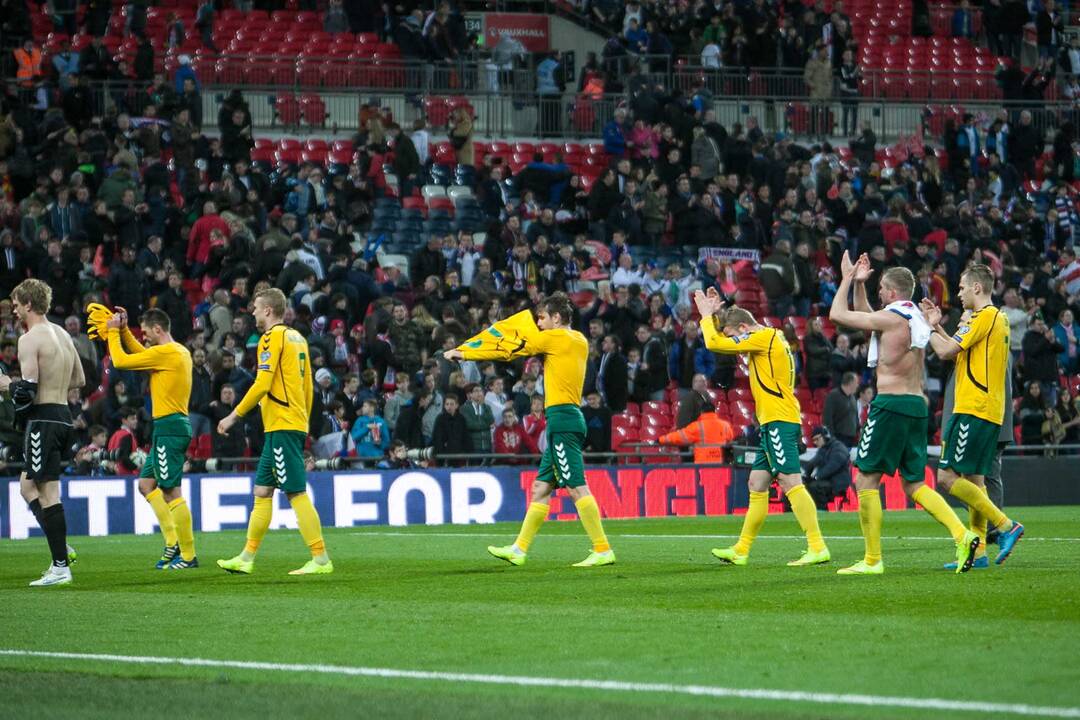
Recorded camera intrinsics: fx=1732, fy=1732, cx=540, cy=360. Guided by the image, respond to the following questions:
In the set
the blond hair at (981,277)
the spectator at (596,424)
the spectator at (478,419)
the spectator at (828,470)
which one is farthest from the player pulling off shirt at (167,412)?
the spectator at (828,470)

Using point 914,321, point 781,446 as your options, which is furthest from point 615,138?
point 914,321

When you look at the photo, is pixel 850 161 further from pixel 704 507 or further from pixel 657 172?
pixel 704 507

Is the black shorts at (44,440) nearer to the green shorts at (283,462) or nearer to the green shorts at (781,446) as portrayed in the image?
the green shorts at (283,462)

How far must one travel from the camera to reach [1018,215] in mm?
34281

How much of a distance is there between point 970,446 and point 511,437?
12.3 metres

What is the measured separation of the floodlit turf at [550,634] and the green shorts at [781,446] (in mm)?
889

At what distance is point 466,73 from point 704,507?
12529 mm

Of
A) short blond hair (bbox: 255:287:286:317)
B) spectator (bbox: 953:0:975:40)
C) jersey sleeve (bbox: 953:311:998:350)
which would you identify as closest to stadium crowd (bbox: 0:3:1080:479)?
spectator (bbox: 953:0:975:40)

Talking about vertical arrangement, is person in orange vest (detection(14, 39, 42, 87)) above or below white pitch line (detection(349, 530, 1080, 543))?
above

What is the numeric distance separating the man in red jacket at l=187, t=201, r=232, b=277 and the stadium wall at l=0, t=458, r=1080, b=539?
4.44 m

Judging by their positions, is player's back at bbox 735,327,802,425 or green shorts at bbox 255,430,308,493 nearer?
green shorts at bbox 255,430,308,493

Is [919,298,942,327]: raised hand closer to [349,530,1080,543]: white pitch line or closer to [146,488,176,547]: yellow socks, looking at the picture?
[349,530,1080,543]: white pitch line

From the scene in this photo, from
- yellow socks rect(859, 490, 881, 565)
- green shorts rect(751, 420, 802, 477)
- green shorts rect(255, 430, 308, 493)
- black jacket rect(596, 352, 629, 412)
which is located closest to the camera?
yellow socks rect(859, 490, 881, 565)

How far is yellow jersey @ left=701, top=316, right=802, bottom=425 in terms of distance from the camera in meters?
14.8
